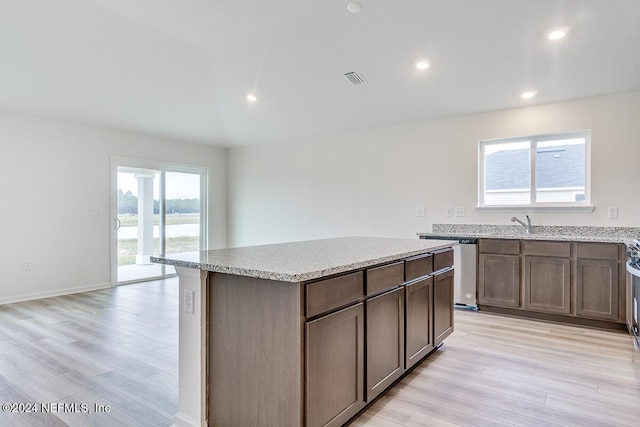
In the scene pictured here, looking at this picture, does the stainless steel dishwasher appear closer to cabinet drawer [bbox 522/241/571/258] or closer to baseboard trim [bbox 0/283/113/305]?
cabinet drawer [bbox 522/241/571/258]

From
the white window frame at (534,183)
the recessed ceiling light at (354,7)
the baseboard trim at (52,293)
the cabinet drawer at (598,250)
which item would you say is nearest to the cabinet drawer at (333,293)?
the recessed ceiling light at (354,7)

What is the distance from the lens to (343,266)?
1.76 m

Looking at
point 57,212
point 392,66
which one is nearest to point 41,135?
point 57,212

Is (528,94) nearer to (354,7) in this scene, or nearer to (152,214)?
(354,7)

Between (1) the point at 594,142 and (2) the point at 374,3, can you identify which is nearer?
(2) the point at 374,3

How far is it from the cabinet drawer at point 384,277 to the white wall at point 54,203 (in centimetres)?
491

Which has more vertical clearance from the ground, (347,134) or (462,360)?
(347,134)

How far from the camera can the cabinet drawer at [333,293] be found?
5.31 feet

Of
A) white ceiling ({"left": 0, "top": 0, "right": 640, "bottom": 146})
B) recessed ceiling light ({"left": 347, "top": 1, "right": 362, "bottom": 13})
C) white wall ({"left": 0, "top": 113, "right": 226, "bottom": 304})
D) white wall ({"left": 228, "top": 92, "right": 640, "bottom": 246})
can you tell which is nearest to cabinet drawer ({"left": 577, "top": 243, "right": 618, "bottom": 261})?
white wall ({"left": 228, "top": 92, "right": 640, "bottom": 246})

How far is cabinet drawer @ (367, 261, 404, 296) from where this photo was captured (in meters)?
2.04

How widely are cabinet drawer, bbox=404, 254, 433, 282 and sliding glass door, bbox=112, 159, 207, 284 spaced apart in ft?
14.3

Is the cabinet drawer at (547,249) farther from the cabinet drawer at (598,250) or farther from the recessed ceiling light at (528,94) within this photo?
the recessed ceiling light at (528,94)

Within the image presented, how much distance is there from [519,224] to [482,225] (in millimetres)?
408

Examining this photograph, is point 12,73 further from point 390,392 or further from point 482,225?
point 482,225
